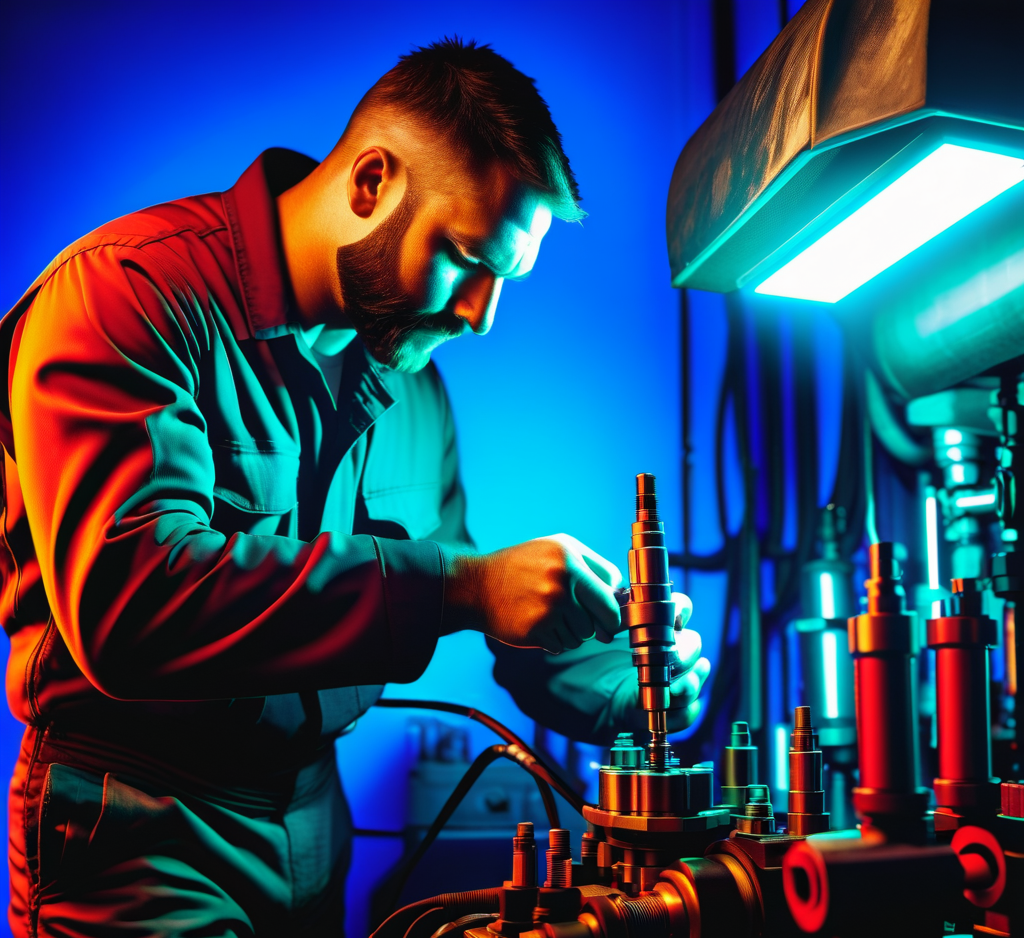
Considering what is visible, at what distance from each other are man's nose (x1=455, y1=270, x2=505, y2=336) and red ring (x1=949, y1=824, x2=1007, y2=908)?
80 centimetres

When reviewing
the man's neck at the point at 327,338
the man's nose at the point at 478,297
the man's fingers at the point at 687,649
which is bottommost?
the man's fingers at the point at 687,649

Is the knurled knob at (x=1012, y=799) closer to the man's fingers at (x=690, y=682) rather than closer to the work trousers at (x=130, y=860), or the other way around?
the man's fingers at (x=690, y=682)

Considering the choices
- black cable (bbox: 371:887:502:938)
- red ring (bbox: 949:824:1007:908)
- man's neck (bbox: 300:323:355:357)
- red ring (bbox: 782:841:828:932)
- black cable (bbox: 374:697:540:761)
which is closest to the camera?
red ring (bbox: 782:841:828:932)

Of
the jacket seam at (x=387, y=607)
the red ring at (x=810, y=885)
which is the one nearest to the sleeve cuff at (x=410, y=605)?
the jacket seam at (x=387, y=607)

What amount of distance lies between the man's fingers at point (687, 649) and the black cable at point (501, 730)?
226mm

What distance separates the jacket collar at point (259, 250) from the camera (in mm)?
1123

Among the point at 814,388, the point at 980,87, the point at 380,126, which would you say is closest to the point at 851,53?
the point at 980,87

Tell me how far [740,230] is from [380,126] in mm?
523

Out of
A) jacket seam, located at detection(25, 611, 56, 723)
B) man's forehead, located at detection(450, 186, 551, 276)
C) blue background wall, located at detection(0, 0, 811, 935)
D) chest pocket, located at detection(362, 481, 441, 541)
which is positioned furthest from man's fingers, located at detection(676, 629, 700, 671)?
jacket seam, located at detection(25, 611, 56, 723)

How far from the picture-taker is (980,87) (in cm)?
79

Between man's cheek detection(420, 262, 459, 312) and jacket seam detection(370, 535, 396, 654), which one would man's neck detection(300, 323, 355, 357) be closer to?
man's cheek detection(420, 262, 459, 312)

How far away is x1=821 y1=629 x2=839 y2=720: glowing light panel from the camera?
145 cm

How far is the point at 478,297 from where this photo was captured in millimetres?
1133

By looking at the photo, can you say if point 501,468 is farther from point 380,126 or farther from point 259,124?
point 259,124
